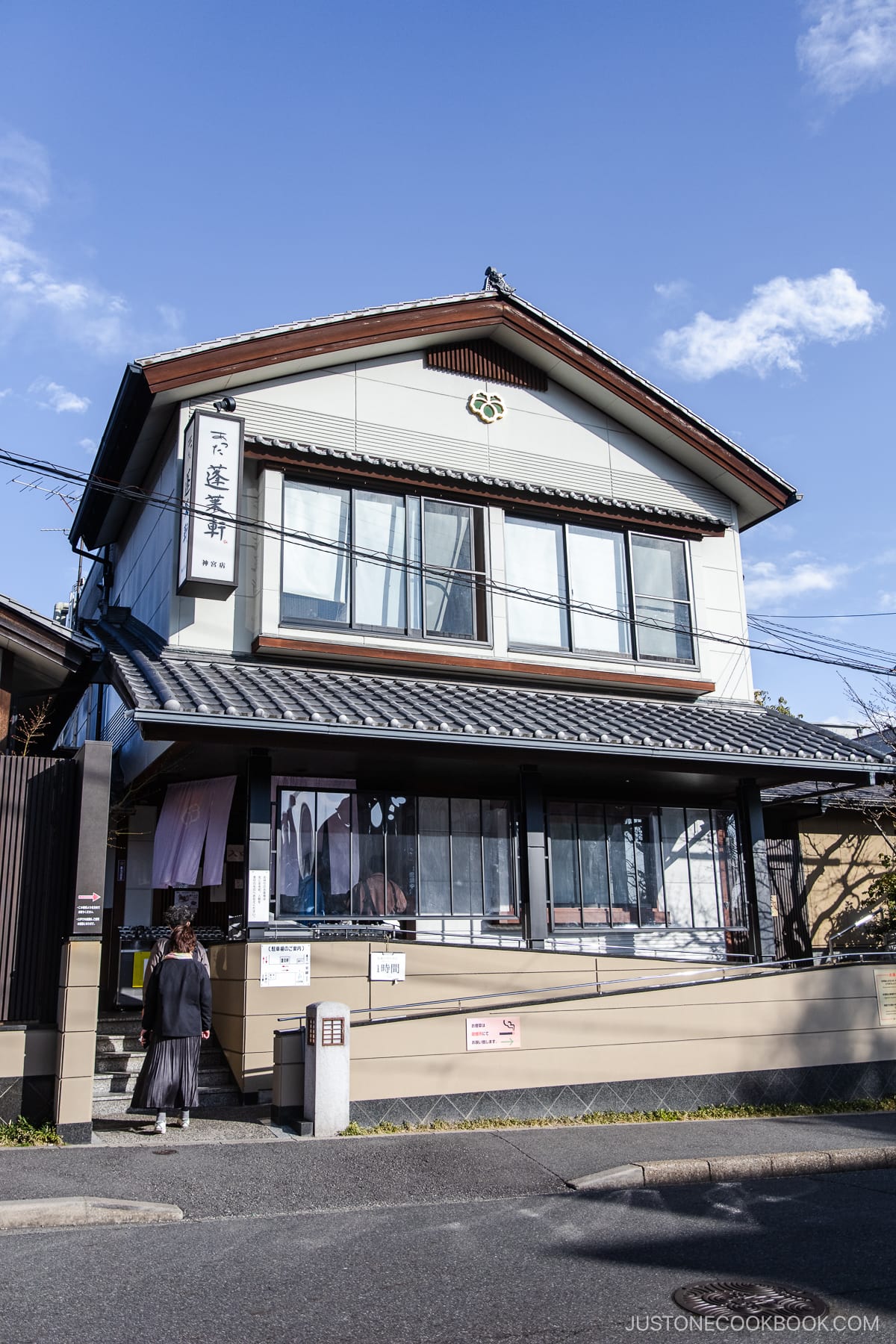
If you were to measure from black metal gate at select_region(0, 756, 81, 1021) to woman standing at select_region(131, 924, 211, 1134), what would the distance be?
33.8 inches

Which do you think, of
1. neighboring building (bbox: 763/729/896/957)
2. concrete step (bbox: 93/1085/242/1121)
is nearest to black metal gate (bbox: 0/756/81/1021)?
concrete step (bbox: 93/1085/242/1121)

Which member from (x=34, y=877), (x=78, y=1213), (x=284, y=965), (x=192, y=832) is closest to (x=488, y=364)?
(x=192, y=832)

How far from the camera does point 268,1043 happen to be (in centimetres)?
1016

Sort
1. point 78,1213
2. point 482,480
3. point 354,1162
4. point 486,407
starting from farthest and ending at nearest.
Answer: point 486,407
point 482,480
point 354,1162
point 78,1213

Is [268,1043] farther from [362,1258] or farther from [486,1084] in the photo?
[362,1258]

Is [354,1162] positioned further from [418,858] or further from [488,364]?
[488,364]

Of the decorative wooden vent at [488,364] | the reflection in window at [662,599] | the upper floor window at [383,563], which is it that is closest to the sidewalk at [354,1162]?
the upper floor window at [383,563]

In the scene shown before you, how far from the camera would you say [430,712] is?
11.8 metres

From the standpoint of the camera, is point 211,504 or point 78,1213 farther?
point 211,504

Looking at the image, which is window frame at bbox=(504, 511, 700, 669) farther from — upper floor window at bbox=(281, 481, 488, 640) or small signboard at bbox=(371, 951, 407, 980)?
small signboard at bbox=(371, 951, 407, 980)

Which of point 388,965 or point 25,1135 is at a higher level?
point 388,965

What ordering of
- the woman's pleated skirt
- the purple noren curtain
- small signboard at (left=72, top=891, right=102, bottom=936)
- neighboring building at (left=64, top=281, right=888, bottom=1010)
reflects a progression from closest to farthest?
small signboard at (left=72, top=891, right=102, bottom=936), the woman's pleated skirt, the purple noren curtain, neighboring building at (left=64, top=281, right=888, bottom=1010)

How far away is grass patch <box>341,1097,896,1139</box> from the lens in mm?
9648

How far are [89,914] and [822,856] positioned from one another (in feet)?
40.7
